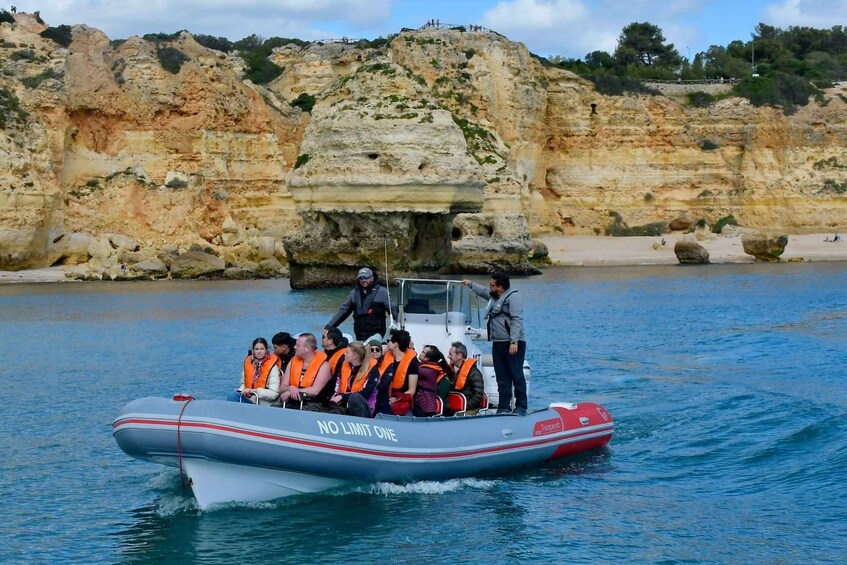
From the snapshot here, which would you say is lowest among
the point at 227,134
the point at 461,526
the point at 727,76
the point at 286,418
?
the point at 461,526

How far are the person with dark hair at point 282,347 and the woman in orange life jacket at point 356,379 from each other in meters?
0.58

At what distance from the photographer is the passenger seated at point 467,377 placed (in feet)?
41.5

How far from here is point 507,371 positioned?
12.7m

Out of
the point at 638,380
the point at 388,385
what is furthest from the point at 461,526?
the point at 638,380

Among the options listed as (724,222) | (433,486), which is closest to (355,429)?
(433,486)

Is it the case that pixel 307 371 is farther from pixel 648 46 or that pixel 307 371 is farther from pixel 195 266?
pixel 648 46

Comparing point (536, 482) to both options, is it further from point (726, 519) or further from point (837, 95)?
point (837, 95)

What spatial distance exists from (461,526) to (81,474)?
4.56m

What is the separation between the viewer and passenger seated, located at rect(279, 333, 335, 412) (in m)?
11.6

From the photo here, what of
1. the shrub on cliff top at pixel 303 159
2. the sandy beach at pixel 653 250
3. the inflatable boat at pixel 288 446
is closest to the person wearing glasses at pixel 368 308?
the inflatable boat at pixel 288 446

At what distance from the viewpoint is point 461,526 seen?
10984mm

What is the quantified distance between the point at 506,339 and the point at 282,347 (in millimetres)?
2349

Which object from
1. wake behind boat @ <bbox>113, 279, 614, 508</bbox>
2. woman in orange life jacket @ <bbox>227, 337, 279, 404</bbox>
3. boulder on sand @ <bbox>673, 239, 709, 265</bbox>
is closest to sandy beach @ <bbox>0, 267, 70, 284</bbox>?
boulder on sand @ <bbox>673, 239, 709, 265</bbox>

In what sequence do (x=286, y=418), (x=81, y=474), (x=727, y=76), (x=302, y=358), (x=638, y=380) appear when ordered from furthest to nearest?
(x=727, y=76) → (x=638, y=380) → (x=81, y=474) → (x=302, y=358) → (x=286, y=418)
